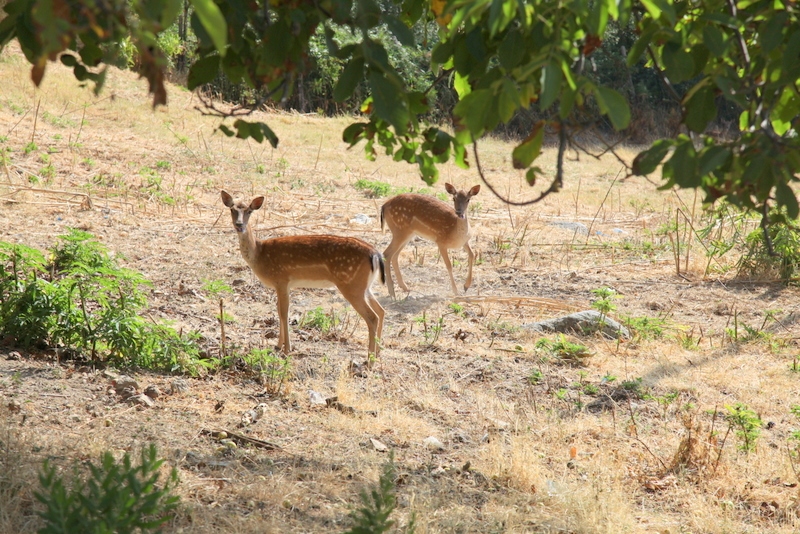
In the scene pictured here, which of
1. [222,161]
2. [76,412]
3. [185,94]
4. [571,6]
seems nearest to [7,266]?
[76,412]

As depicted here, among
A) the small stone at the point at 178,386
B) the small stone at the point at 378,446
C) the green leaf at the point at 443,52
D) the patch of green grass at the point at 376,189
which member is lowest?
the small stone at the point at 378,446

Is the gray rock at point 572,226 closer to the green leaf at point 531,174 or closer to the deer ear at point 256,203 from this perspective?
the deer ear at point 256,203

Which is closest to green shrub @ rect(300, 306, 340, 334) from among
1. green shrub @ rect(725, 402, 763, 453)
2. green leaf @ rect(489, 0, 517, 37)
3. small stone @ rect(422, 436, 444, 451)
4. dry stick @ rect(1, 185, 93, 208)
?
small stone @ rect(422, 436, 444, 451)

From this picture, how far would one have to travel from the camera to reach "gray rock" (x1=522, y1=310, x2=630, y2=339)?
8141mm

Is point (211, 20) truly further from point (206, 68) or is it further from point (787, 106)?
point (787, 106)

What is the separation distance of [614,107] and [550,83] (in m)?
0.18

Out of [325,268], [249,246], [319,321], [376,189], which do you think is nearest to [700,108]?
[325,268]

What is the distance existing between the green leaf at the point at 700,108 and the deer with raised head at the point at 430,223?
7.41 m

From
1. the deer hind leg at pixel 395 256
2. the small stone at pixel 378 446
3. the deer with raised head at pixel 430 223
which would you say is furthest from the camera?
the deer with raised head at pixel 430 223

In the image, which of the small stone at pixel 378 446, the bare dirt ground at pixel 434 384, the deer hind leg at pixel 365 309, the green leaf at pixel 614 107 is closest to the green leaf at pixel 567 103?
the green leaf at pixel 614 107

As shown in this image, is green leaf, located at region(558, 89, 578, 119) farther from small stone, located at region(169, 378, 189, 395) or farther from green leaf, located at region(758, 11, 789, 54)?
small stone, located at region(169, 378, 189, 395)

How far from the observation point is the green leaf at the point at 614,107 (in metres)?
2.23

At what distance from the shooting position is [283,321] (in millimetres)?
7477

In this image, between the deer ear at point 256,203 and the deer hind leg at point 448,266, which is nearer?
the deer ear at point 256,203
